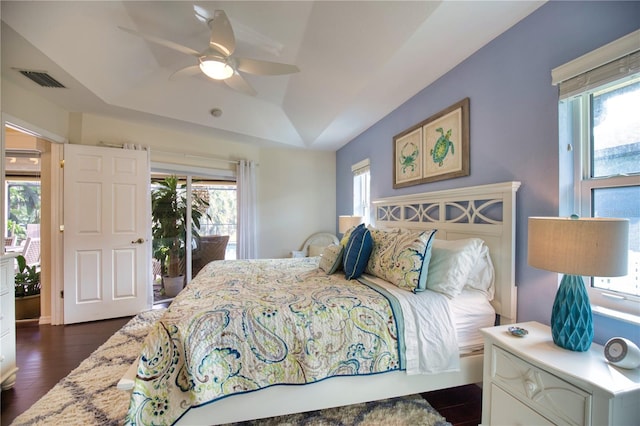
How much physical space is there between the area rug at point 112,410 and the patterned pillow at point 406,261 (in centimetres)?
76

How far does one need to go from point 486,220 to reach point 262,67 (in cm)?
211

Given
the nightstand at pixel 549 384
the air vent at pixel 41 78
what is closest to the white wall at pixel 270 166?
the air vent at pixel 41 78

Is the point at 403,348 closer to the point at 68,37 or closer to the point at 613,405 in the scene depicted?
the point at 613,405

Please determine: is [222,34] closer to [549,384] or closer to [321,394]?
[321,394]

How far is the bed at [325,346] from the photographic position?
4.06ft

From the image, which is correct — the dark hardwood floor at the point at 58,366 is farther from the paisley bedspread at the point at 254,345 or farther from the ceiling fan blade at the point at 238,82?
→ the ceiling fan blade at the point at 238,82

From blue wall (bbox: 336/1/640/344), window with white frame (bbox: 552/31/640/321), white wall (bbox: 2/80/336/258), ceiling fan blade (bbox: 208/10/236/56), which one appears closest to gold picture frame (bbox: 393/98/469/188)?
blue wall (bbox: 336/1/640/344)

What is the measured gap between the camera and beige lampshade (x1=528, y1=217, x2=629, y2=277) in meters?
1.02

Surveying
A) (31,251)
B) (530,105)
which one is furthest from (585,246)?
(31,251)

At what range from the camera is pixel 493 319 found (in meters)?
1.71

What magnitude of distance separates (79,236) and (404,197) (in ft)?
12.7

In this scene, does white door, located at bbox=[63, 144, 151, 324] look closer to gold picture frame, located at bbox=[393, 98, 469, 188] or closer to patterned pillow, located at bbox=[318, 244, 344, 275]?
patterned pillow, located at bbox=[318, 244, 344, 275]

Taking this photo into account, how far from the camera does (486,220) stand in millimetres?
1864

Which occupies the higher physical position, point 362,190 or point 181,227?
point 362,190
